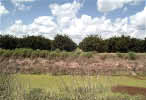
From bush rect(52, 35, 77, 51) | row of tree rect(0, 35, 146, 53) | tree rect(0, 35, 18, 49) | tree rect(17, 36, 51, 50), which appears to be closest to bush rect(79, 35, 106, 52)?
row of tree rect(0, 35, 146, 53)

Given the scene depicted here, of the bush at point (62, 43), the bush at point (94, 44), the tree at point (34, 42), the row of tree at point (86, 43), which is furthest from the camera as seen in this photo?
the bush at point (62, 43)

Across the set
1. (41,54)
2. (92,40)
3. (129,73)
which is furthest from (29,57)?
(129,73)

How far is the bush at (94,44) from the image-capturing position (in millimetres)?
15797

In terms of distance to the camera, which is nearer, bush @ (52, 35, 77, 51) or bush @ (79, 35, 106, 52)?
bush @ (79, 35, 106, 52)

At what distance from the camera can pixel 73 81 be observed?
3.81m

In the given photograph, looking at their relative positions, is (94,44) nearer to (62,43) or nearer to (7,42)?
(62,43)

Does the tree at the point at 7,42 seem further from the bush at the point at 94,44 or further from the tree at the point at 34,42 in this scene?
the bush at the point at 94,44

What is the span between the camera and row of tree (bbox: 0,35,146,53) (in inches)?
615

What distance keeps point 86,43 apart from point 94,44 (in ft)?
2.91

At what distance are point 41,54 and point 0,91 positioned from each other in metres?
9.09

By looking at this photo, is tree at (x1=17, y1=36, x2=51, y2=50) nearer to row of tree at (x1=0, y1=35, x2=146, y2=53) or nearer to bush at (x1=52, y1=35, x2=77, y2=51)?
row of tree at (x1=0, y1=35, x2=146, y2=53)

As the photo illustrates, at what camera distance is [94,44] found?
51.6 feet

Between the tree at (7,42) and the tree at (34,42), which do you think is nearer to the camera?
the tree at (7,42)

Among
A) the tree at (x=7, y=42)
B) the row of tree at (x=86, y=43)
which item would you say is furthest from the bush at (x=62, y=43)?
the tree at (x=7, y=42)
